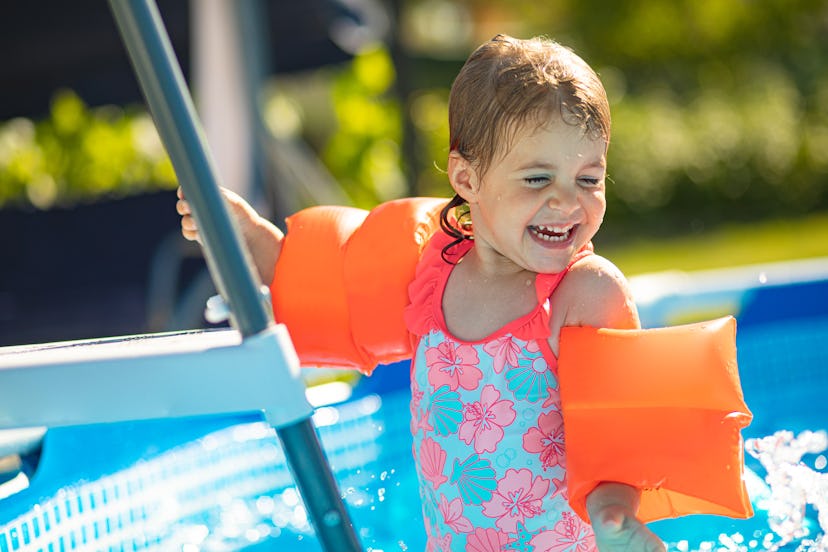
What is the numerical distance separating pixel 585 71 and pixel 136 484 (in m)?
2.19

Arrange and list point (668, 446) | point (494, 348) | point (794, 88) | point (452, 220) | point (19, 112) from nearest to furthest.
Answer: point (668, 446) → point (494, 348) → point (452, 220) → point (19, 112) → point (794, 88)

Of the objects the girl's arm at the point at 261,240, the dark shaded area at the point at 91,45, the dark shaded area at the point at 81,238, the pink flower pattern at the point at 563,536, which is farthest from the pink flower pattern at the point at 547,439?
the dark shaded area at the point at 91,45

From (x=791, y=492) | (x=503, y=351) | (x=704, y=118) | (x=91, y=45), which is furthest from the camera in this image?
(x=704, y=118)

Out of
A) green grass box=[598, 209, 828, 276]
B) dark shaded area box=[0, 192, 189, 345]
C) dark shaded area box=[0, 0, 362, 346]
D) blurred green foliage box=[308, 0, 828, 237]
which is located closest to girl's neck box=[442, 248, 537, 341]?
dark shaded area box=[0, 0, 362, 346]

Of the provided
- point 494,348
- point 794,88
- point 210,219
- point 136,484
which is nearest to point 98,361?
point 210,219

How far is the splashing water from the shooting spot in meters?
2.98

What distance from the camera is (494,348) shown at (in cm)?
220

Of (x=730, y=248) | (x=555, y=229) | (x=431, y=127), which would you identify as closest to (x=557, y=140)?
(x=555, y=229)

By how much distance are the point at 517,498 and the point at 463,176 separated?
0.69m

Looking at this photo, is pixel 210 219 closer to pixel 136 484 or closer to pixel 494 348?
pixel 494 348

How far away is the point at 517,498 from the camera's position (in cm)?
223

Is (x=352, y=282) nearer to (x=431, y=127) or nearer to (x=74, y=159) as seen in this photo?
(x=74, y=159)

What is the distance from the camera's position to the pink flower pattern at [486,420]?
2.22 meters

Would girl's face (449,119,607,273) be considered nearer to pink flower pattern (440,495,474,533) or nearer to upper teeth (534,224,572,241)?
upper teeth (534,224,572,241)
